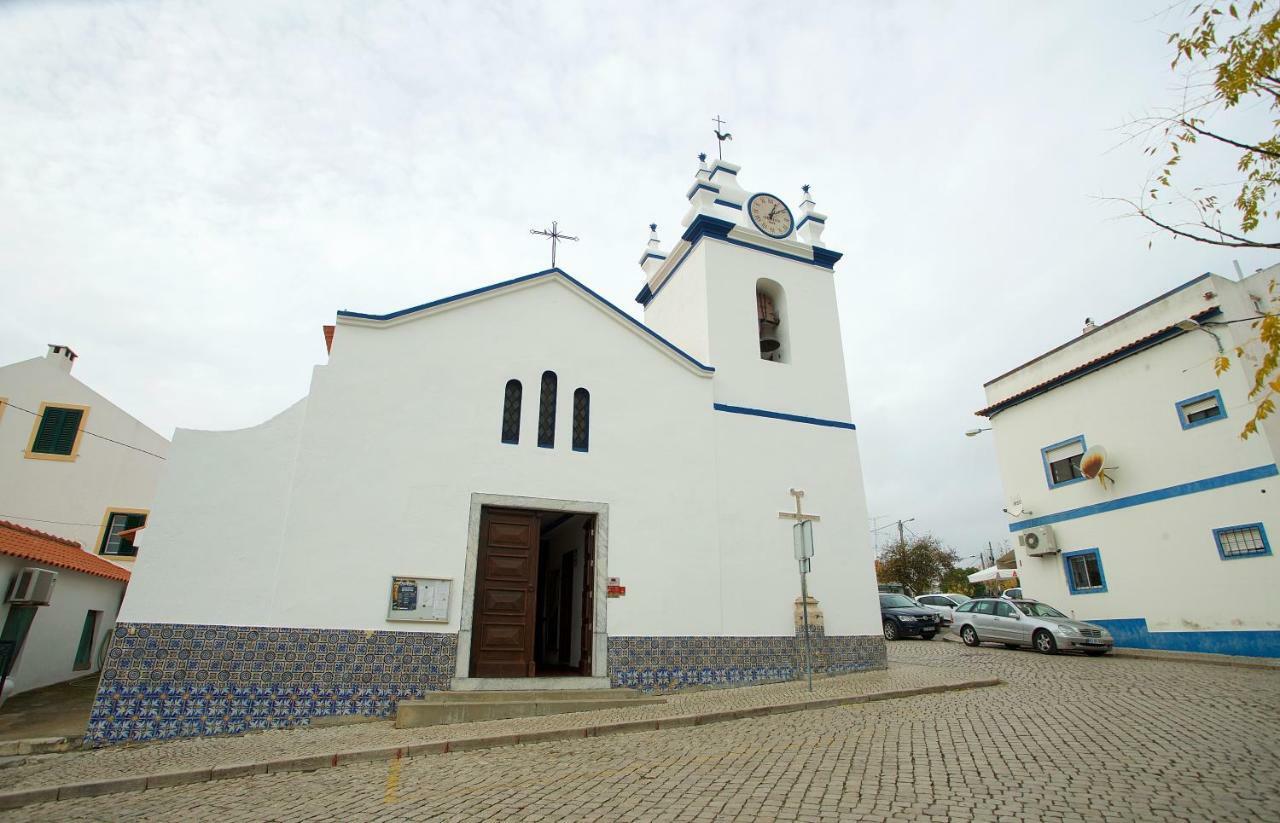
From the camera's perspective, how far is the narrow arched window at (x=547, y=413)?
10742 mm

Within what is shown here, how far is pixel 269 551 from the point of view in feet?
28.8

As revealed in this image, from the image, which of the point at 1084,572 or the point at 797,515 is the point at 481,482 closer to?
the point at 797,515

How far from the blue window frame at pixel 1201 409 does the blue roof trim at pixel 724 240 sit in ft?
26.8

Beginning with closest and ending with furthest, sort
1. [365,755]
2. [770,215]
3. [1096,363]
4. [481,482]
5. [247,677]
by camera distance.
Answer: [365,755]
[247,677]
[481,482]
[770,215]
[1096,363]

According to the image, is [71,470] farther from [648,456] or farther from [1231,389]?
[1231,389]

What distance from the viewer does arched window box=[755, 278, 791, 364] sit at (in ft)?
45.2

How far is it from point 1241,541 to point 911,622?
25.3ft

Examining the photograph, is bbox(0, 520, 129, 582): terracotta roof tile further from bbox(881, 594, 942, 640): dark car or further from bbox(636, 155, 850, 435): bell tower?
bbox(881, 594, 942, 640): dark car

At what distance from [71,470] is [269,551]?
12.2 metres

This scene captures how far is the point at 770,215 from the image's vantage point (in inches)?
565

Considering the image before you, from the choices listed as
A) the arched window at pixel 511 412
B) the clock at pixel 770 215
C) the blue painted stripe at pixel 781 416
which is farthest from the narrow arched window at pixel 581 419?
the clock at pixel 770 215

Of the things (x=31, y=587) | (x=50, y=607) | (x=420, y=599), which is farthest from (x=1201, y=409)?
(x=50, y=607)

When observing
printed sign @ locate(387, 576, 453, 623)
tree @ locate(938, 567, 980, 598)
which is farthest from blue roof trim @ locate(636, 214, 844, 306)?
tree @ locate(938, 567, 980, 598)

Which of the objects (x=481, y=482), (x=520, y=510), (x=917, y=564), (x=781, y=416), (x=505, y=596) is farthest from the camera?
(x=917, y=564)
